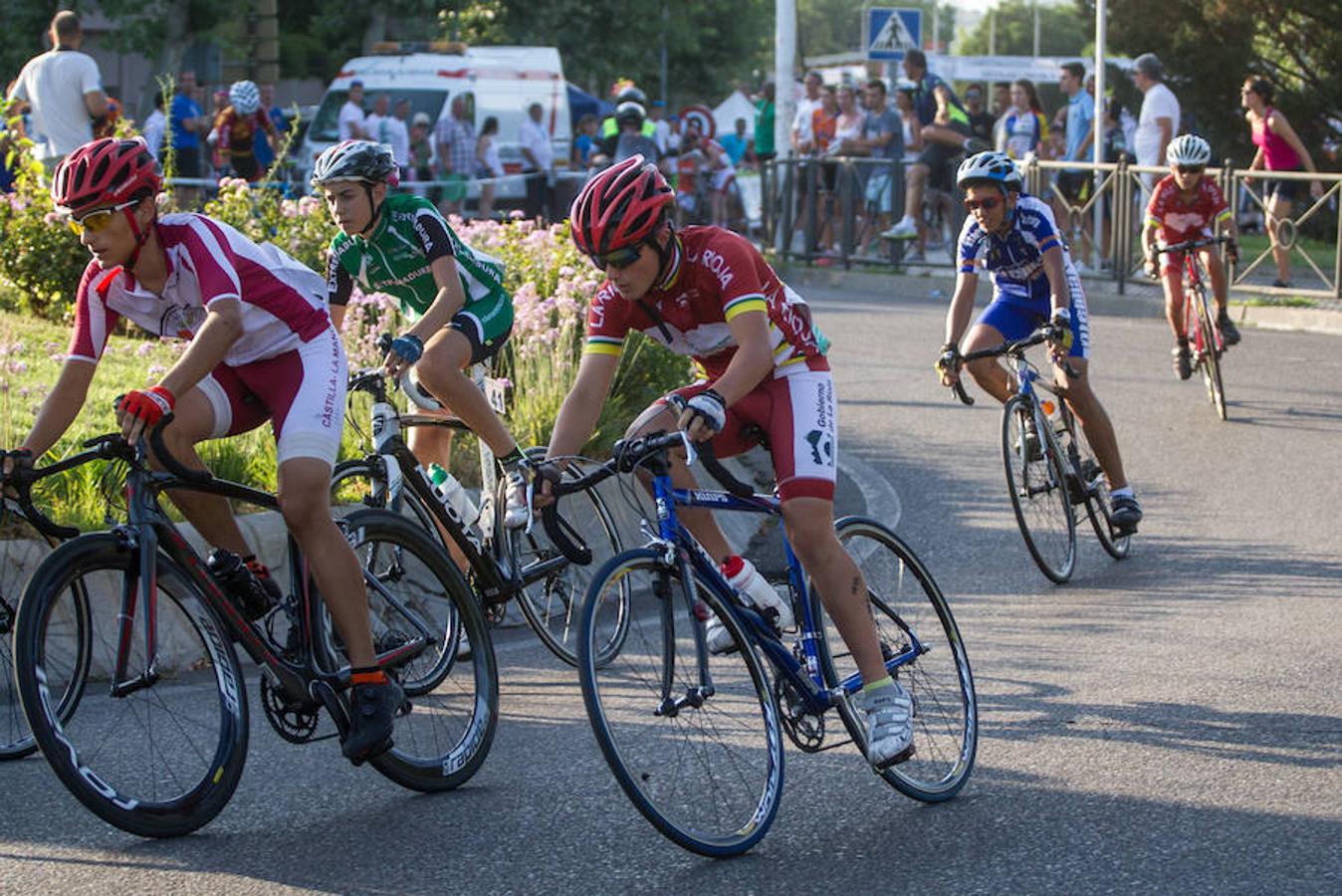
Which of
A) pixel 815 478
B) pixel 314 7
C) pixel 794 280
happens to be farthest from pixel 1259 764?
pixel 314 7

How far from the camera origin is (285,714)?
6027 millimetres

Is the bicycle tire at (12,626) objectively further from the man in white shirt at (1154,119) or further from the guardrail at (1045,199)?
the man in white shirt at (1154,119)

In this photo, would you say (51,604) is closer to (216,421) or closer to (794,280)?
(216,421)

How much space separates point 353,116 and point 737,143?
13.2 metres

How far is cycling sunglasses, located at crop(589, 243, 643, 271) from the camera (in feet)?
19.1

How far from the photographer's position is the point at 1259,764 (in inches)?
251

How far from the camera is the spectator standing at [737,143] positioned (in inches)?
1506

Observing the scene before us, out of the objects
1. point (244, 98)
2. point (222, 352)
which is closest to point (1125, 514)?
point (222, 352)

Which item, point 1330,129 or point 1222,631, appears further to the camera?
point 1330,129

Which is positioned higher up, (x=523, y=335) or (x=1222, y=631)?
(x=523, y=335)

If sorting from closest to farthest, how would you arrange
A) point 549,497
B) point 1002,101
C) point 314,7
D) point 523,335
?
point 549,497 → point 523,335 → point 1002,101 → point 314,7

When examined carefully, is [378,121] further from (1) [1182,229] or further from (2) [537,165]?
(1) [1182,229]

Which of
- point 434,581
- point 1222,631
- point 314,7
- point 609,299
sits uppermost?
point 314,7

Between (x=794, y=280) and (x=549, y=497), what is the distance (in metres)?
18.8
